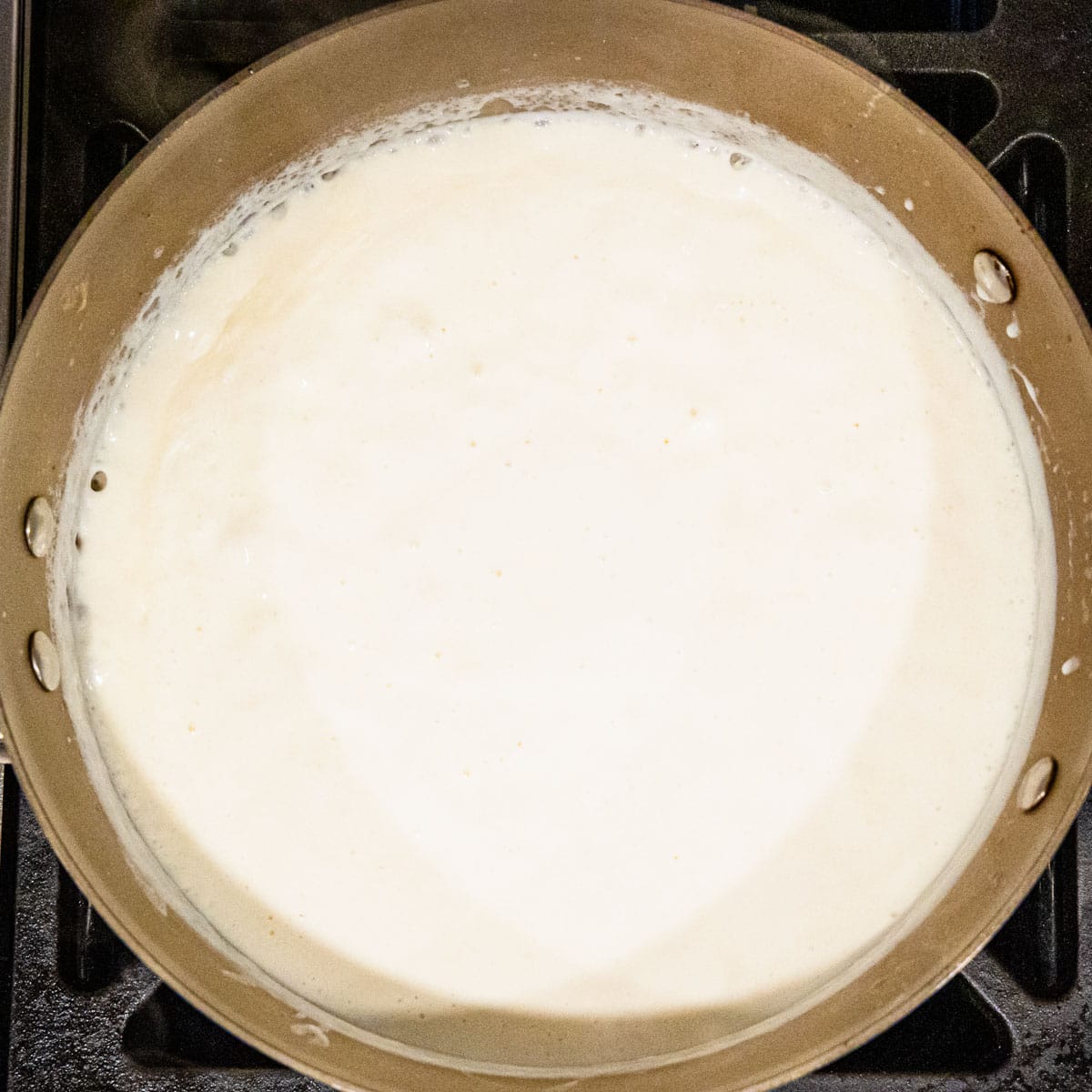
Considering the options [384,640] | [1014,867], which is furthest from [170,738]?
[1014,867]

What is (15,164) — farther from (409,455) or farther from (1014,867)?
(1014,867)

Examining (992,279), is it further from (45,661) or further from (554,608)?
(45,661)

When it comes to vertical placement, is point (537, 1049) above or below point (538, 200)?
below

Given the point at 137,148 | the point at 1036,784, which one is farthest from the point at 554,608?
the point at 137,148

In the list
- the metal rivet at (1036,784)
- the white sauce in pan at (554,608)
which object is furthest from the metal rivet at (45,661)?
the metal rivet at (1036,784)

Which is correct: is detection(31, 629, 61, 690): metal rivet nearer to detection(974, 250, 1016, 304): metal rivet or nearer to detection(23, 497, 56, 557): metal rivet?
detection(23, 497, 56, 557): metal rivet

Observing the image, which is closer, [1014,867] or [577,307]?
[1014,867]

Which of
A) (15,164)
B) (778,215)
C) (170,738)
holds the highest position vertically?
(778,215)
